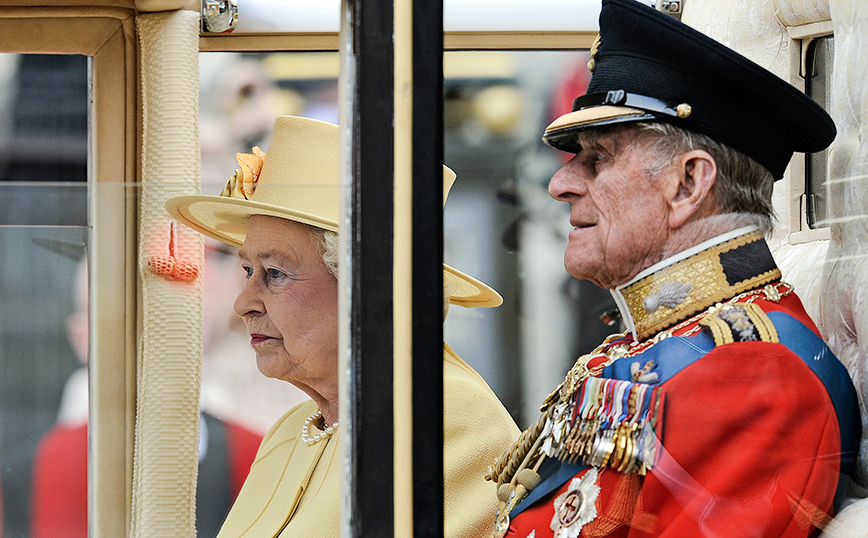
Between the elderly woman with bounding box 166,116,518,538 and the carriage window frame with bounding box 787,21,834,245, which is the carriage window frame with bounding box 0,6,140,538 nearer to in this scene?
the elderly woman with bounding box 166,116,518,538

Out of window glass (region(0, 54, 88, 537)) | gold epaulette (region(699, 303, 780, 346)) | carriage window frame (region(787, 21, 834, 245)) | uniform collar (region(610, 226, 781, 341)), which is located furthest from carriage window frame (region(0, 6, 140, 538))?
carriage window frame (region(787, 21, 834, 245))

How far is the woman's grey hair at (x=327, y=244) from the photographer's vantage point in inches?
48.8

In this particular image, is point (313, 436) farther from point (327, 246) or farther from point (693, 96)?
point (693, 96)

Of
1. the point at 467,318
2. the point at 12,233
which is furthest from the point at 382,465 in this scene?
the point at 12,233

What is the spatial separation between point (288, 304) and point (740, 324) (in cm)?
63

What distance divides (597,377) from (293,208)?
0.48 m

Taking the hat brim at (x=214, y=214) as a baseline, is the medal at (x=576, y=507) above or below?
below

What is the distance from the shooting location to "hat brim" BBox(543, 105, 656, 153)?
129 cm

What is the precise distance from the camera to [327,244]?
4.24 ft

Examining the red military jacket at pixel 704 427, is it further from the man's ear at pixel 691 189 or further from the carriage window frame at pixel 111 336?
the carriage window frame at pixel 111 336

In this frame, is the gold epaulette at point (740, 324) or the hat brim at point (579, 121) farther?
the hat brim at point (579, 121)

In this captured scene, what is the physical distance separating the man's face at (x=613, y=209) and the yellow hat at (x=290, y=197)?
141 millimetres

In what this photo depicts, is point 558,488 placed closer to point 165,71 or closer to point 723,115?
point 723,115

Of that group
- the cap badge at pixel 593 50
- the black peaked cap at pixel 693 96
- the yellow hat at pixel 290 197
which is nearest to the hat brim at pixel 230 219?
the yellow hat at pixel 290 197
